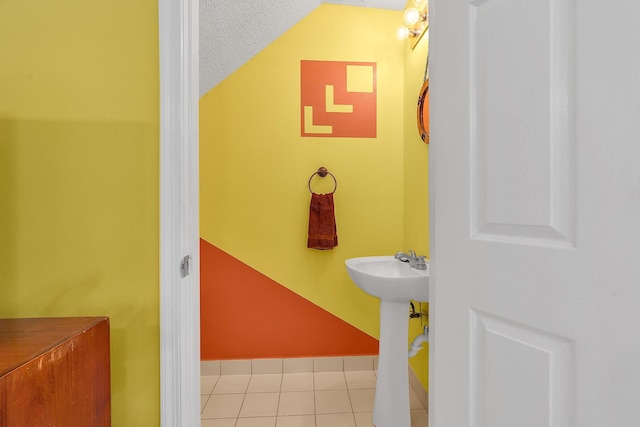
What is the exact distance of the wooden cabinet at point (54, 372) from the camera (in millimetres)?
545

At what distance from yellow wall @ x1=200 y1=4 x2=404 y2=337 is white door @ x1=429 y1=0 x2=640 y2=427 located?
1.40m

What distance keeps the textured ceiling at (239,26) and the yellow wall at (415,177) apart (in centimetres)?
55

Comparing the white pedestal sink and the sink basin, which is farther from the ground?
the sink basin

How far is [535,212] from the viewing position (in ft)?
2.30

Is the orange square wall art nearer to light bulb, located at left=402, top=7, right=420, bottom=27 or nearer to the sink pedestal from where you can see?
light bulb, located at left=402, top=7, right=420, bottom=27

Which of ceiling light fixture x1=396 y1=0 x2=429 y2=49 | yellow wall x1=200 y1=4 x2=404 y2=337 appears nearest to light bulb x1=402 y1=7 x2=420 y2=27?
ceiling light fixture x1=396 y1=0 x2=429 y2=49

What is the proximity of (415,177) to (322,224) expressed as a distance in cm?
69

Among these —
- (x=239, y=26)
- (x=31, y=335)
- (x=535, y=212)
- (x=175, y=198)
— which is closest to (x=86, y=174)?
(x=175, y=198)

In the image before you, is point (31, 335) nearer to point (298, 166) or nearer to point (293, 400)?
point (293, 400)

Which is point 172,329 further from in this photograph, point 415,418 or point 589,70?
point 415,418

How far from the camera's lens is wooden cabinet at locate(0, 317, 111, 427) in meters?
0.55

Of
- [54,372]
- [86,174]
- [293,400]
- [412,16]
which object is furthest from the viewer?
[293,400]

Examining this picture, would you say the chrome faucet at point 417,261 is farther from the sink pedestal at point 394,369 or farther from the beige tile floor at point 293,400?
the beige tile floor at point 293,400

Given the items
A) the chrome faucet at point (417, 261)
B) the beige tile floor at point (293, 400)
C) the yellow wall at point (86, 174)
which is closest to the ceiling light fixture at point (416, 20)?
the chrome faucet at point (417, 261)
